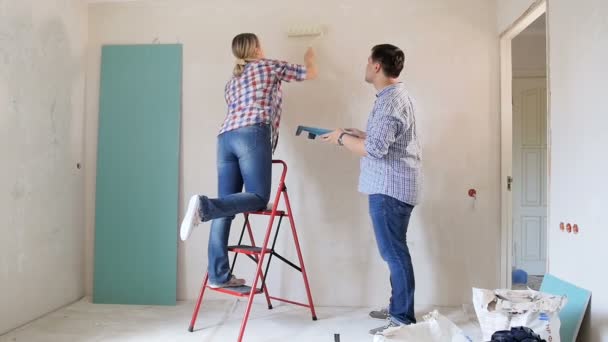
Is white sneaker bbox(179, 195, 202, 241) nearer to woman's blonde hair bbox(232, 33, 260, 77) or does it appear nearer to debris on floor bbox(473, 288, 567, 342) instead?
woman's blonde hair bbox(232, 33, 260, 77)

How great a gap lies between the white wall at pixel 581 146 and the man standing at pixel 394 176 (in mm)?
701

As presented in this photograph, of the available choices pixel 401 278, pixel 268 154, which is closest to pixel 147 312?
pixel 268 154

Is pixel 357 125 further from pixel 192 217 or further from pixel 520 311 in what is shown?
pixel 520 311

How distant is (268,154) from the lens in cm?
252

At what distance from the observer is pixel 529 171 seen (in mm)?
4766

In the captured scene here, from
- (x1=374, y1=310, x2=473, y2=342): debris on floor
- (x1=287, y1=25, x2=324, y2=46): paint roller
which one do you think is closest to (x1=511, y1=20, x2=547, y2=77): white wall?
(x1=287, y1=25, x2=324, y2=46): paint roller

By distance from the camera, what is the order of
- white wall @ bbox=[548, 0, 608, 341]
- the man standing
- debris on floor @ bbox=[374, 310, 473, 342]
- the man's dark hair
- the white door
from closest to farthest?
debris on floor @ bbox=[374, 310, 473, 342]
white wall @ bbox=[548, 0, 608, 341]
the man standing
the man's dark hair
the white door

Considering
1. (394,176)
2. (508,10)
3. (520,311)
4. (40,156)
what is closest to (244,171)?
(394,176)

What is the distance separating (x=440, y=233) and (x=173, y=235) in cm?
187

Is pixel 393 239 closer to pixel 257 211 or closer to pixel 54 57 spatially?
pixel 257 211

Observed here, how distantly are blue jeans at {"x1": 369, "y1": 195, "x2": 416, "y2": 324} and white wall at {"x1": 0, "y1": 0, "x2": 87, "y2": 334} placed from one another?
205 cm

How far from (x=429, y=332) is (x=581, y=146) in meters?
1.08

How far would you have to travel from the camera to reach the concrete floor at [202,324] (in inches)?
98.9

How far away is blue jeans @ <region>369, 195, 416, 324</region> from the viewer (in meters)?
2.46
